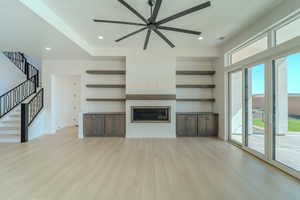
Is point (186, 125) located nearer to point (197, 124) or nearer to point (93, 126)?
point (197, 124)

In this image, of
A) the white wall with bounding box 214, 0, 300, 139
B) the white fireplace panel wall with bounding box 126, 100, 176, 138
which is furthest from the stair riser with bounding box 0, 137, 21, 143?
the white wall with bounding box 214, 0, 300, 139

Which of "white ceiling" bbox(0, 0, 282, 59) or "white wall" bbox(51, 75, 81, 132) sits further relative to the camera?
"white wall" bbox(51, 75, 81, 132)

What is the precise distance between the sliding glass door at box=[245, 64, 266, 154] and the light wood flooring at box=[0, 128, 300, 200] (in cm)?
42

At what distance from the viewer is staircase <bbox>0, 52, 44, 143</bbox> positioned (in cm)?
514

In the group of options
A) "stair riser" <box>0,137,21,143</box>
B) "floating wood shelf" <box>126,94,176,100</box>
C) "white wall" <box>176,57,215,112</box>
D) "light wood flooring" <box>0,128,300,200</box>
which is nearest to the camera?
"light wood flooring" <box>0,128,300,200</box>

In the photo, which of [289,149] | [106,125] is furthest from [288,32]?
[106,125]

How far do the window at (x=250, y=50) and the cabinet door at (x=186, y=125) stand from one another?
2.37 meters

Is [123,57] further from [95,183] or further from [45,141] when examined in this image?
[95,183]

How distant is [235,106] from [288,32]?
2.53 metres

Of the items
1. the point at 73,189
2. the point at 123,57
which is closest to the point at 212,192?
the point at 73,189

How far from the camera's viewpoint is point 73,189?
7.86 feet

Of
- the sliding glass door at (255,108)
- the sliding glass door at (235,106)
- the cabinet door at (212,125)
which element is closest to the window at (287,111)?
the sliding glass door at (255,108)

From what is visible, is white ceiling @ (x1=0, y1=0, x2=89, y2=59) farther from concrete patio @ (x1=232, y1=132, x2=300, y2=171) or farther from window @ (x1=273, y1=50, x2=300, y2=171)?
concrete patio @ (x1=232, y1=132, x2=300, y2=171)

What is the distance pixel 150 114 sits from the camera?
5.84 meters
